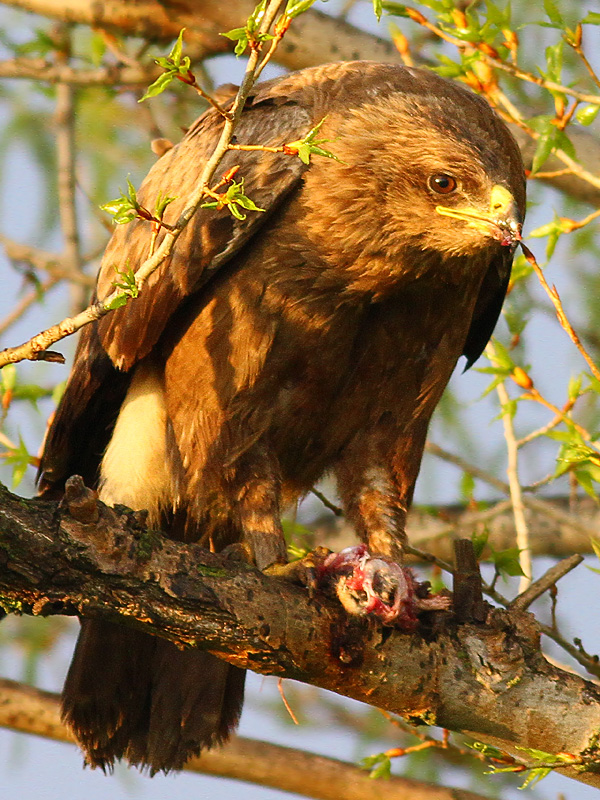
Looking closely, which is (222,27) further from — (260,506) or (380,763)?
(380,763)

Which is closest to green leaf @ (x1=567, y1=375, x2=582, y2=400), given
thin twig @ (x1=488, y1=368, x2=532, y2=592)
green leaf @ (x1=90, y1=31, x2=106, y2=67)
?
thin twig @ (x1=488, y1=368, x2=532, y2=592)

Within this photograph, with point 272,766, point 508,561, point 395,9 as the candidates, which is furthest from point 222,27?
point 272,766

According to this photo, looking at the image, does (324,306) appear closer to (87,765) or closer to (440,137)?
(440,137)

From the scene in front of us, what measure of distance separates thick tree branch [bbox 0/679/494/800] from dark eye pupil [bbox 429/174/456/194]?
8.79 ft

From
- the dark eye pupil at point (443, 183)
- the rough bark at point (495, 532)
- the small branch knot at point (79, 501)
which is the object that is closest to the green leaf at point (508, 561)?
the dark eye pupil at point (443, 183)

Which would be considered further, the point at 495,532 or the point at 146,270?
the point at 495,532

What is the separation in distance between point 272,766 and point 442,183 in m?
2.79

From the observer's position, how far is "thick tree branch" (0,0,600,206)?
20.6 feet

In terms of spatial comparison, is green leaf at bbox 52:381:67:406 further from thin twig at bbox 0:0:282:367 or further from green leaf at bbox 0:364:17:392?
thin twig at bbox 0:0:282:367

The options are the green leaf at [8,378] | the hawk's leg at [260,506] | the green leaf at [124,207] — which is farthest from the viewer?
the green leaf at [8,378]

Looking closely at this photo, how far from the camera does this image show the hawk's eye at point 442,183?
415 cm

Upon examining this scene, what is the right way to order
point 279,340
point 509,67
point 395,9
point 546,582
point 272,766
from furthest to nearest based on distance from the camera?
point 272,766 < point 395,9 < point 509,67 < point 279,340 < point 546,582

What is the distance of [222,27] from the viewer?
6.66 metres

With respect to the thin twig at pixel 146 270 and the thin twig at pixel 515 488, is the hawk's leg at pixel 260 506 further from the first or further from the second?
the thin twig at pixel 146 270
